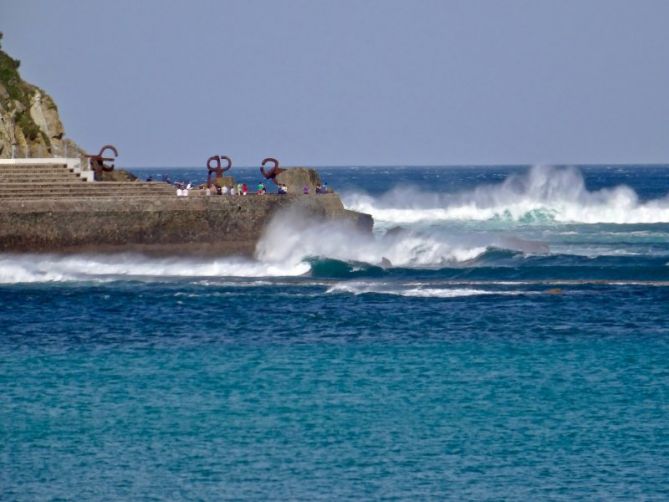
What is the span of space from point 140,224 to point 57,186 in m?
3.23

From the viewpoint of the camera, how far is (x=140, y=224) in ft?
149

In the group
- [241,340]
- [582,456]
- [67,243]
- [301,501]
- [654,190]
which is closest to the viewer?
[301,501]

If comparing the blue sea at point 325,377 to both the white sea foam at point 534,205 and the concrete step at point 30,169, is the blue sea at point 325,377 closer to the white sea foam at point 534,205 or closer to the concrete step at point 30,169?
the concrete step at point 30,169

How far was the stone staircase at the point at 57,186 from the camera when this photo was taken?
46062 millimetres

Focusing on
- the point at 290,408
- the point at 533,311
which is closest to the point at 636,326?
the point at 533,311

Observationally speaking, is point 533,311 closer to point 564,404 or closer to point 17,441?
point 564,404

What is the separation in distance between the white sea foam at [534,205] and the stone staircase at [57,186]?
39229mm

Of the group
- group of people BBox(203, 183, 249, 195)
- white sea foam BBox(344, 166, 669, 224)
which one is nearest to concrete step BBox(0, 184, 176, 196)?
group of people BBox(203, 183, 249, 195)

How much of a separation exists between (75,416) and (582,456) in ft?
24.9

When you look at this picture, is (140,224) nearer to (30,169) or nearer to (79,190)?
(79,190)

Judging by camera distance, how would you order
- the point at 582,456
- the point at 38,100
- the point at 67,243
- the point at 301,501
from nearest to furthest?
1. the point at 301,501
2. the point at 582,456
3. the point at 67,243
4. the point at 38,100

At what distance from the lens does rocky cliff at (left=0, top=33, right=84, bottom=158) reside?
60750 mm

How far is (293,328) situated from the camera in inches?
1289

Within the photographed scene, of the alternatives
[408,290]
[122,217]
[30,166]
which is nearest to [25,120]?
[30,166]
